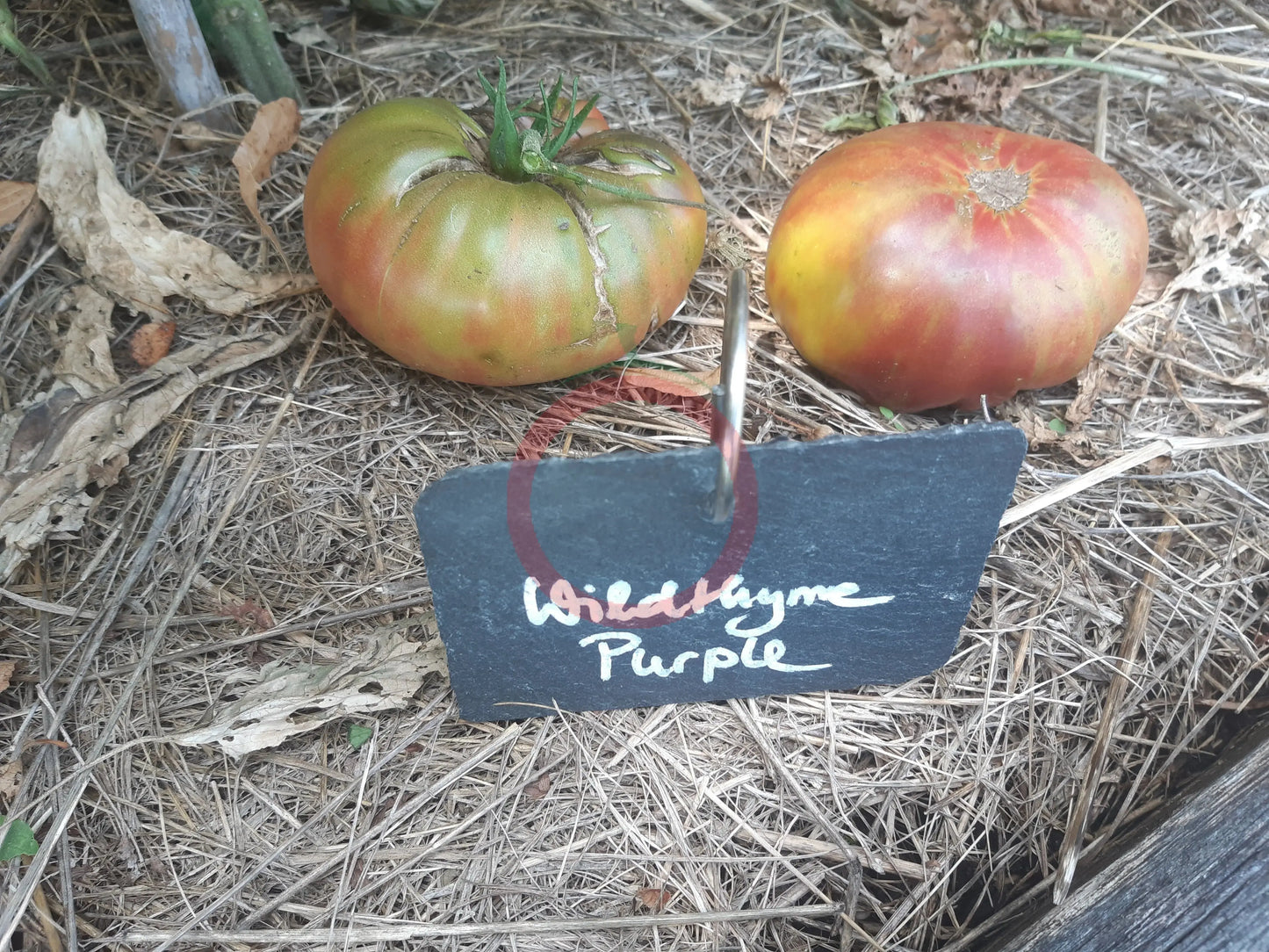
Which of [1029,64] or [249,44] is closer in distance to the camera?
[249,44]

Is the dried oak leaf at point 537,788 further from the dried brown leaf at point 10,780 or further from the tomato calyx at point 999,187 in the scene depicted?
the tomato calyx at point 999,187

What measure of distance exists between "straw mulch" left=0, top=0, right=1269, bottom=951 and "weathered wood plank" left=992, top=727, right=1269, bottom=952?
0.30 feet

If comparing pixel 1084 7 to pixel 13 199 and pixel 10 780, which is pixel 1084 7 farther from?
pixel 10 780

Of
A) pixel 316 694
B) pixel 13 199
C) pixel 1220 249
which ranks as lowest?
pixel 1220 249

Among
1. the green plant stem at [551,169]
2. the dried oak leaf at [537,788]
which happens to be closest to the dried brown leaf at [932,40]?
the green plant stem at [551,169]

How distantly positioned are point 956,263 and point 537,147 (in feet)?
1.86

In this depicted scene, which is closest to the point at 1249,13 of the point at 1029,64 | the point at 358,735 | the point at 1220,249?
the point at 1029,64

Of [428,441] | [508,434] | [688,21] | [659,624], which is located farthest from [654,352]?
[688,21]

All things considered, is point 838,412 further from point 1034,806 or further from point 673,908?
point 673,908

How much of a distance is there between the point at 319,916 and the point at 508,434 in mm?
641

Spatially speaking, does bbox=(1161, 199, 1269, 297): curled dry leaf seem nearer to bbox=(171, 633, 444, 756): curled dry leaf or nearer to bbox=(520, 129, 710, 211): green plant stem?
bbox=(520, 129, 710, 211): green plant stem

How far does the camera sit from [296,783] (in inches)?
42.7

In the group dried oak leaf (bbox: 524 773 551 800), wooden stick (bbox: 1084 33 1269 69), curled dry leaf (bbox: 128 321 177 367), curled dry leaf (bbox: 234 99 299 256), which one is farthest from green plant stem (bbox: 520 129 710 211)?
wooden stick (bbox: 1084 33 1269 69)

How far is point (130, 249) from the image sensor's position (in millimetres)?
1420
